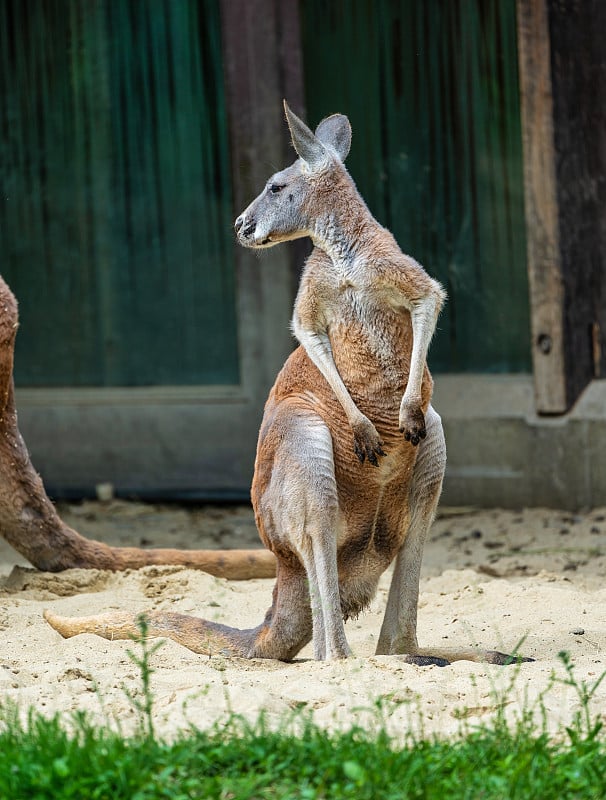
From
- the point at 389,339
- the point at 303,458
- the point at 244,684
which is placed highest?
the point at 389,339

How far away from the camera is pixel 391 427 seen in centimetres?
402

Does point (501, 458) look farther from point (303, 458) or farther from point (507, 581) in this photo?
point (303, 458)

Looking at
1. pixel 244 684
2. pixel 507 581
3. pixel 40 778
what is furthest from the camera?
pixel 507 581

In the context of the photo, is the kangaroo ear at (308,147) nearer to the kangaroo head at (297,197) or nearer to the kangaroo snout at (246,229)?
the kangaroo head at (297,197)

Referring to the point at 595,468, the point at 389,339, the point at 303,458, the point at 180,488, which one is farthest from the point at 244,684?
the point at 180,488

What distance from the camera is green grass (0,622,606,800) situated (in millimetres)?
2680

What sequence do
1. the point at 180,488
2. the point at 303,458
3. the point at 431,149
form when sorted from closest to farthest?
1. the point at 303,458
2. the point at 431,149
3. the point at 180,488

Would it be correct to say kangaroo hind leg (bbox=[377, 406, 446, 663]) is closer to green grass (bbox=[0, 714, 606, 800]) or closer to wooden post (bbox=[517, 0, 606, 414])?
green grass (bbox=[0, 714, 606, 800])

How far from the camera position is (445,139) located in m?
7.28

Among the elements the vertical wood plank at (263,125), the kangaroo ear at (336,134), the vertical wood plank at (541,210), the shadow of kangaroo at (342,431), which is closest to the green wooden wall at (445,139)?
the vertical wood plank at (263,125)

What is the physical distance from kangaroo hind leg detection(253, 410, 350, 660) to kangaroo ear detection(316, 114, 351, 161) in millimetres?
948

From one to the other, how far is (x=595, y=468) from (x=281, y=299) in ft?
7.00

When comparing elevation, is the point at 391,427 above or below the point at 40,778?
above

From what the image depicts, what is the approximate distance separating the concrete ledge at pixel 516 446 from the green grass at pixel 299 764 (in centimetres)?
397
